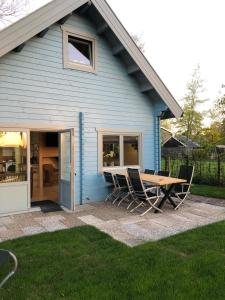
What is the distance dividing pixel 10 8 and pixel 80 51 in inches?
299

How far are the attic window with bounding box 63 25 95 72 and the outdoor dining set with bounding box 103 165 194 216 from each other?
3.39 meters

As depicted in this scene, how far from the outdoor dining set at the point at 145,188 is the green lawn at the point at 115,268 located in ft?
5.96

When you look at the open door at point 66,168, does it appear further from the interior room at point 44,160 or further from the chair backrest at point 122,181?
the interior room at point 44,160

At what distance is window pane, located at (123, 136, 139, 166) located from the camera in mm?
9242

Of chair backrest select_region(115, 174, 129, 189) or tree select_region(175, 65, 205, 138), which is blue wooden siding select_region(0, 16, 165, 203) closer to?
chair backrest select_region(115, 174, 129, 189)

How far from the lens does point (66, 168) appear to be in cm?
758

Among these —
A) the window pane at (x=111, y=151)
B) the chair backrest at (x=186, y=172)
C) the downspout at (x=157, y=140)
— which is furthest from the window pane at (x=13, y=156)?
the downspout at (x=157, y=140)

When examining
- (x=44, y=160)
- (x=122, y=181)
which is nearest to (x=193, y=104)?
(x=44, y=160)

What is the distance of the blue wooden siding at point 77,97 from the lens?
697 centimetres

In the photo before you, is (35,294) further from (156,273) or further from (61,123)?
(61,123)

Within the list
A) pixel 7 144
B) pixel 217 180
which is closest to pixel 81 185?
pixel 7 144

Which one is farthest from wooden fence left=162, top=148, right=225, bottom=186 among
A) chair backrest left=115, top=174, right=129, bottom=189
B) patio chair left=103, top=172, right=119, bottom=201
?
chair backrest left=115, top=174, right=129, bottom=189

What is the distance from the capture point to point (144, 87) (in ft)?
30.5

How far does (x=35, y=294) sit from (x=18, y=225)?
3007mm
